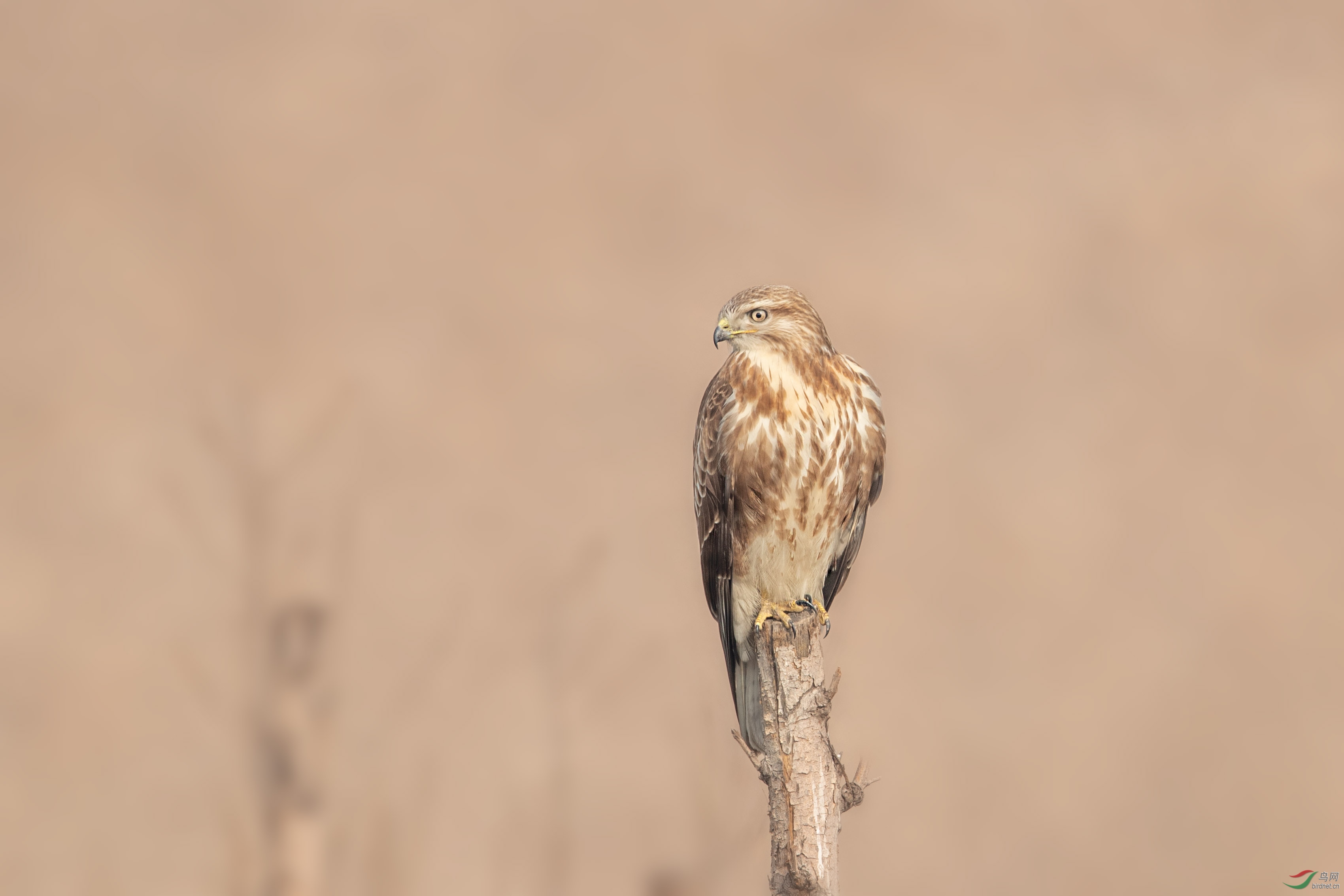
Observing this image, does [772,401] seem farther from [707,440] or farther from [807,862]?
[807,862]

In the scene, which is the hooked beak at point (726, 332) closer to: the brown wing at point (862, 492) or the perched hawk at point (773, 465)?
the perched hawk at point (773, 465)

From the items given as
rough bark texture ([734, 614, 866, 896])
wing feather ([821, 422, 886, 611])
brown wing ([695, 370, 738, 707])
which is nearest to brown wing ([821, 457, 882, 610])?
wing feather ([821, 422, 886, 611])

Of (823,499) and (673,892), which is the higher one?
(823,499)

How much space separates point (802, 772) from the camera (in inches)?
134

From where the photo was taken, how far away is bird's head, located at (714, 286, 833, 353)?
4.05 meters

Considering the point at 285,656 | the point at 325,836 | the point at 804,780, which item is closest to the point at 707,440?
the point at 804,780

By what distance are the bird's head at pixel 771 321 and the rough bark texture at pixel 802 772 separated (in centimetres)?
107

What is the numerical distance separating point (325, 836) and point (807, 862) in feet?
12.6

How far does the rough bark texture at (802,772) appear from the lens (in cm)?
332

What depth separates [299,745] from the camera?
5.76 metres

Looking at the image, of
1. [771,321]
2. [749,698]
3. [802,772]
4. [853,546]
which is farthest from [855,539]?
[802,772]

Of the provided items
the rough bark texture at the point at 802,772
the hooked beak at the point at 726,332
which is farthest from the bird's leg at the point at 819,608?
the hooked beak at the point at 726,332

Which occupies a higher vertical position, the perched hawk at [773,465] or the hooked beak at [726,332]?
the hooked beak at [726,332]


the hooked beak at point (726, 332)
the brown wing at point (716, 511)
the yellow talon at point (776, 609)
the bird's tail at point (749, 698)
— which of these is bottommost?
the bird's tail at point (749, 698)
